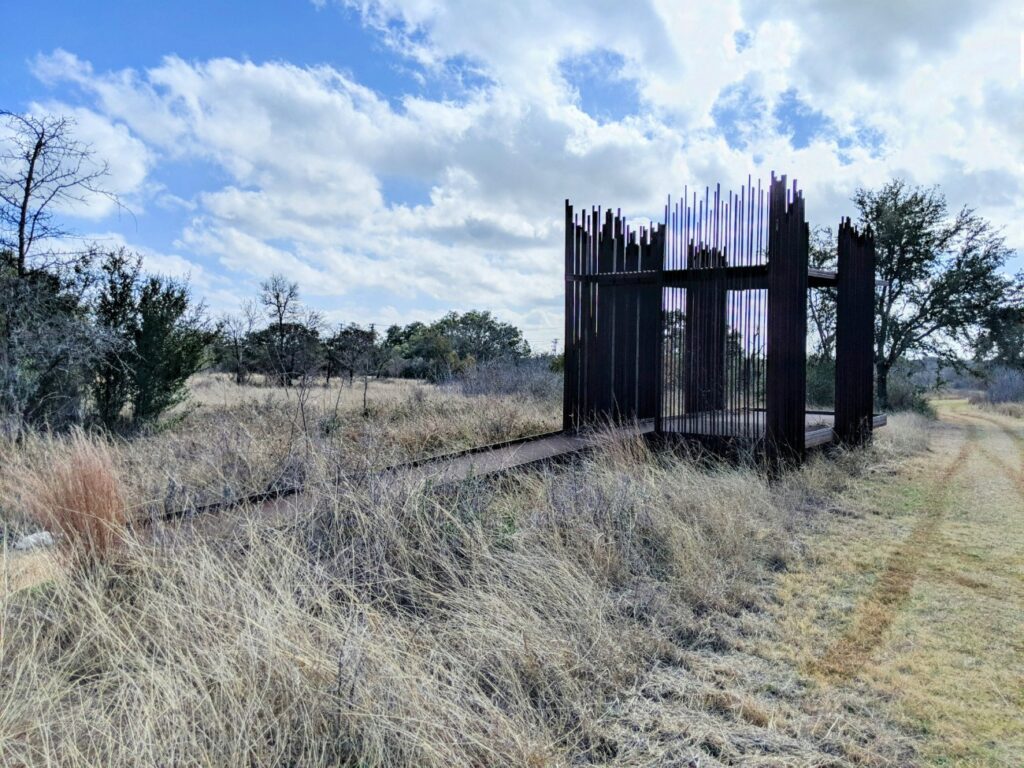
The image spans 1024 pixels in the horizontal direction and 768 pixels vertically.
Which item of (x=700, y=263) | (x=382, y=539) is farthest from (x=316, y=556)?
(x=700, y=263)

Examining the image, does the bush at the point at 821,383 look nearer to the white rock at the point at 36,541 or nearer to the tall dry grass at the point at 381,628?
the tall dry grass at the point at 381,628

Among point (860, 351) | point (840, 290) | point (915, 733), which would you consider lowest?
point (915, 733)

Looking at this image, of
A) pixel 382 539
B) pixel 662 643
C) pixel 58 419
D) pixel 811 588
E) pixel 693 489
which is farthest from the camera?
pixel 58 419

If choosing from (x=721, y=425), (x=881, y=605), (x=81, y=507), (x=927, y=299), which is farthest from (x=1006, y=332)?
(x=81, y=507)

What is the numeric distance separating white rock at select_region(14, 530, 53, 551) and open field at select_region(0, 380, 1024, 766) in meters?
0.28

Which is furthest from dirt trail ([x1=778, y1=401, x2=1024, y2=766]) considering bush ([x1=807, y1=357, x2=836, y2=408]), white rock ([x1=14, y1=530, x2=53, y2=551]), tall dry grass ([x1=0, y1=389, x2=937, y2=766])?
bush ([x1=807, y1=357, x2=836, y2=408])

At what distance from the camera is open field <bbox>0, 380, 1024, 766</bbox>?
214cm

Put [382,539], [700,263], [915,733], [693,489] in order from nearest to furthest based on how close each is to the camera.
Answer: [915,733]
[382,539]
[693,489]
[700,263]

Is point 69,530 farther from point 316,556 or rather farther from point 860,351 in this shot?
point 860,351

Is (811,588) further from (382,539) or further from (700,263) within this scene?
(700,263)

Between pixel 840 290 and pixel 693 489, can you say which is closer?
pixel 693 489

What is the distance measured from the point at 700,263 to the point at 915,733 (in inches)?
243

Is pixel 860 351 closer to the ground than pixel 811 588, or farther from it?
farther from it

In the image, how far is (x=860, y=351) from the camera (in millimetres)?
10320
